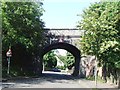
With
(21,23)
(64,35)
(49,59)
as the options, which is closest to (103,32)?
(21,23)

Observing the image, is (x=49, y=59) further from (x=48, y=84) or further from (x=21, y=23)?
(x=48, y=84)

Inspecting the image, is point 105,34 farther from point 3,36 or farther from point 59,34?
point 59,34

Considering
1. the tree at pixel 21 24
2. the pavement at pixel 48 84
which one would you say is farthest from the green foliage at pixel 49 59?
the pavement at pixel 48 84

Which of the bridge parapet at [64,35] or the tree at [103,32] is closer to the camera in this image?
the tree at [103,32]

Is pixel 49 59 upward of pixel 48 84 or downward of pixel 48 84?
upward

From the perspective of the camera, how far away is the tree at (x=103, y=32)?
2372 centimetres

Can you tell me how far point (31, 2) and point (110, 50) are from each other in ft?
51.5

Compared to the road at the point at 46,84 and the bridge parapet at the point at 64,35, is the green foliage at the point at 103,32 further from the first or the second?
the bridge parapet at the point at 64,35

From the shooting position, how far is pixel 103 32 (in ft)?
78.4

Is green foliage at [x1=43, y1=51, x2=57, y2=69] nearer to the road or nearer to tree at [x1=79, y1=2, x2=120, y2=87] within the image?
the road

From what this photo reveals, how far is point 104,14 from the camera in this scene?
24391mm

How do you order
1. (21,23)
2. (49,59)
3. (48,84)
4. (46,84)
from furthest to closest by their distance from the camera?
(49,59) → (21,23) → (48,84) → (46,84)

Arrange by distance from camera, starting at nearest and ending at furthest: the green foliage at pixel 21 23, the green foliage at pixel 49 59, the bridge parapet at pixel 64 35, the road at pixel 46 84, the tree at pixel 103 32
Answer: the tree at pixel 103 32 < the road at pixel 46 84 < the green foliage at pixel 21 23 < the bridge parapet at pixel 64 35 < the green foliage at pixel 49 59

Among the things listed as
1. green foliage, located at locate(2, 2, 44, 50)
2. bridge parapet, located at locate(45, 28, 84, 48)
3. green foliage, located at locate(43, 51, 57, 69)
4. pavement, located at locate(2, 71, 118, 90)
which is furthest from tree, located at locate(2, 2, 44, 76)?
green foliage, located at locate(43, 51, 57, 69)
